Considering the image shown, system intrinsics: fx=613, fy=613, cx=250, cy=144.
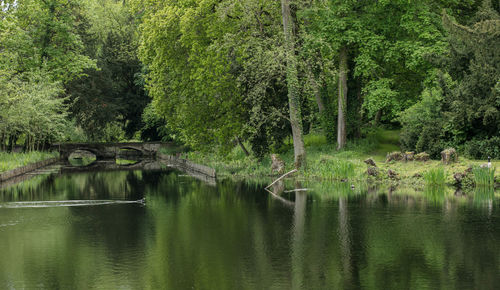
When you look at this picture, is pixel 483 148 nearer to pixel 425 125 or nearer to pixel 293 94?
pixel 425 125

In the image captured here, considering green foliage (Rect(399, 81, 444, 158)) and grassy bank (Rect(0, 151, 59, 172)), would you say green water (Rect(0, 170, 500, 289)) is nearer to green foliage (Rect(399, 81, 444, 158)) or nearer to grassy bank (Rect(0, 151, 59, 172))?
green foliage (Rect(399, 81, 444, 158))

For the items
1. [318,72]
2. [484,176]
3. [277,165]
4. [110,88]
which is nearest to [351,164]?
[277,165]

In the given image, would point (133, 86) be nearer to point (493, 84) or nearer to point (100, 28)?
point (100, 28)

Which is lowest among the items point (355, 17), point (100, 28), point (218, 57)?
point (218, 57)

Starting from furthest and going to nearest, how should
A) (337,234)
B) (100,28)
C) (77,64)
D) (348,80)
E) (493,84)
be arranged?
(100,28) → (77,64) → (348,80) → (493,84) → (337,234)

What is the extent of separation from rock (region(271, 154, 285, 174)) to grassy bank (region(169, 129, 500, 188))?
0.36 m

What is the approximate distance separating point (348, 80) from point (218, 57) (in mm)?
8679

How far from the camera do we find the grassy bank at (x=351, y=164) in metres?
27.1

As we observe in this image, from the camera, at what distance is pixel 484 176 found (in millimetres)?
25141

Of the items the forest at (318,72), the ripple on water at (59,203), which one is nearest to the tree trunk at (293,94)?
the forest at (318,72)

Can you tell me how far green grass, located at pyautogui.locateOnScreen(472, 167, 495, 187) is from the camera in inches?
984

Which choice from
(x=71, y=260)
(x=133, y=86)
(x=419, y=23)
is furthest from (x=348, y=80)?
(x=133, y=86)

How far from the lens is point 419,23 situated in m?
34.0

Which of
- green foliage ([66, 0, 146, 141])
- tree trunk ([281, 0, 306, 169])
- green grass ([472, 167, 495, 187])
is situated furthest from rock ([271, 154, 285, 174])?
green foliage ([66, 0, 146, 141])
